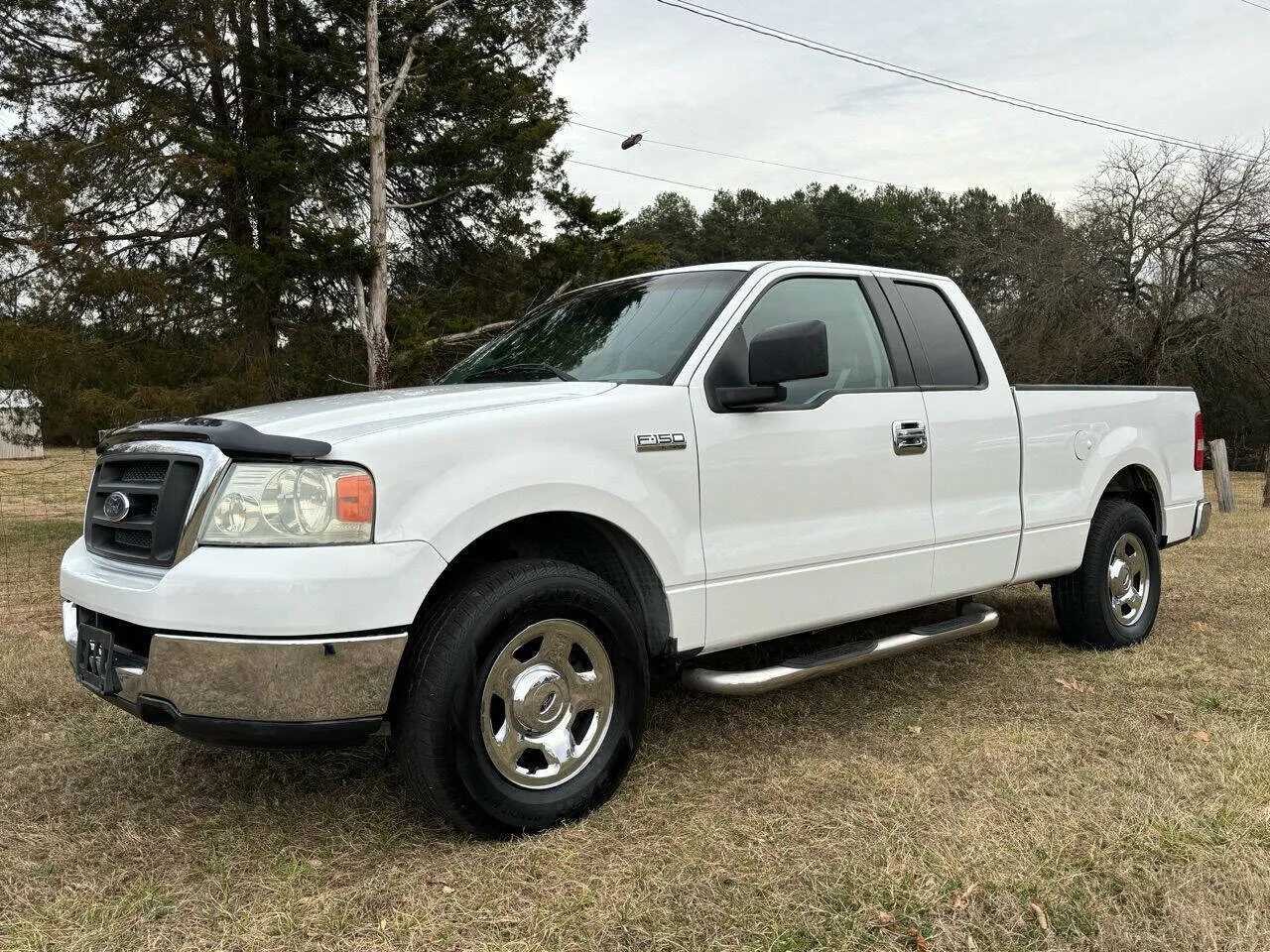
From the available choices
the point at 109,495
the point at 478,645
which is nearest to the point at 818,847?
the point at 478,645

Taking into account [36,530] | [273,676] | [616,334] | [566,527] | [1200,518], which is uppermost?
[616,334]

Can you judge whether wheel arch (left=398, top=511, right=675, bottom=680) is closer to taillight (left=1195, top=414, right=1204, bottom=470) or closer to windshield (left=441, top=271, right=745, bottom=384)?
windshield (left=441, top=271, right=745, bottom=384)

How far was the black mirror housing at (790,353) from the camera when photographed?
344 centimetres

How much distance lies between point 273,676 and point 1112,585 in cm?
443

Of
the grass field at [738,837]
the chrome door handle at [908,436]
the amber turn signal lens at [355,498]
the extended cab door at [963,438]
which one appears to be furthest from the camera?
the extended cab door at [963,438]

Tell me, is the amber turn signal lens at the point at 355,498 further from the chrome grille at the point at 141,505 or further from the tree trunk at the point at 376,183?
the tree trunk at the point at 376,183

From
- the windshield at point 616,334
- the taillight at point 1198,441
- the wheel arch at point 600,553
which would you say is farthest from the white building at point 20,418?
the taillight at point 1198,441

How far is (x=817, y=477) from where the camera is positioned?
12.7 ft

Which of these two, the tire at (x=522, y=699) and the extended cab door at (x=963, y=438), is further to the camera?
the extended cab door at (x=963, y=438)

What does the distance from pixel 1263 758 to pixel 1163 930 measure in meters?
1.49

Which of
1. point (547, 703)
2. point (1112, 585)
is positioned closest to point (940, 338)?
point (1112, 585)

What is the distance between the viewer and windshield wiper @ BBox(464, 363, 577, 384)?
388cm

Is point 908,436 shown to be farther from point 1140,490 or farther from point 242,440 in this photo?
point 242,440

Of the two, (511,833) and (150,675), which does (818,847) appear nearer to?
(511,833)
